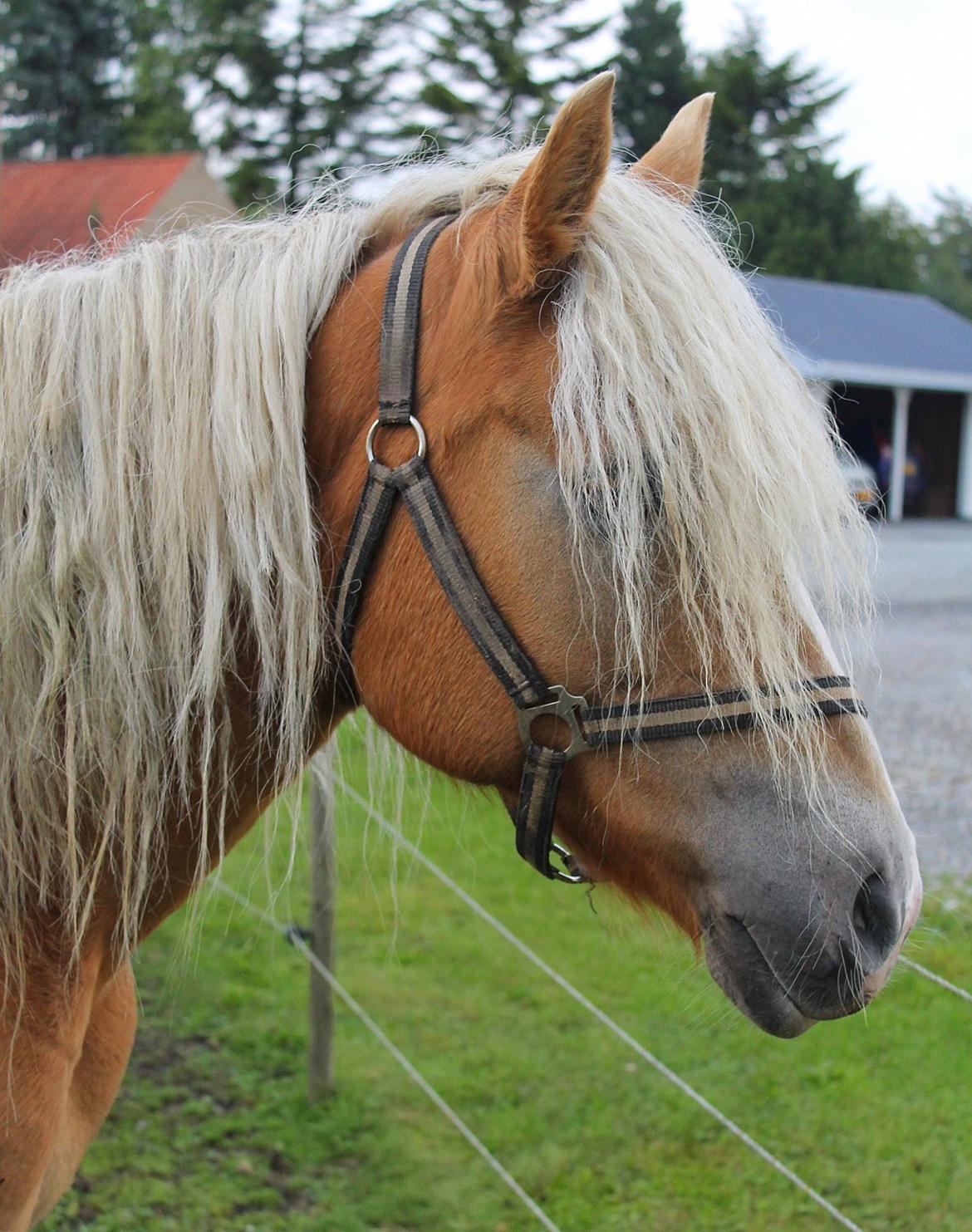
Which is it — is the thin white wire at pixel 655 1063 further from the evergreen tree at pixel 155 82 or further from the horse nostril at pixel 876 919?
the evergreen tree at pixel 155 82

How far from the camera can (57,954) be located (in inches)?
61.8

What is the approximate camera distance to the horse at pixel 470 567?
1.36 metres

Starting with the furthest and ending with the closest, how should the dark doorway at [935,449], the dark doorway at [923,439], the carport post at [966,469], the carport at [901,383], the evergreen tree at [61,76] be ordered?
the evergreen tree at [61,76]
the dark doorway at [935,449]
the dark doorway at [923,439]
the carport post at [966,469]
the carport at [901,383]

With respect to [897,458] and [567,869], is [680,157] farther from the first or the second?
[897,458]

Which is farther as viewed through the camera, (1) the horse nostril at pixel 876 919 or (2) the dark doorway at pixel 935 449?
(2) the dark doorway at pixel 935 449

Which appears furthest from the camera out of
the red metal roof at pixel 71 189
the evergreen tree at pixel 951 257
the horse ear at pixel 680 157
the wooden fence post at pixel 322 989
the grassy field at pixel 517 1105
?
the evergreen tree at pixel 951 257

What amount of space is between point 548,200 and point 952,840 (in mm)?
4975

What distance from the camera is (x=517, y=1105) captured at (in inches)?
142

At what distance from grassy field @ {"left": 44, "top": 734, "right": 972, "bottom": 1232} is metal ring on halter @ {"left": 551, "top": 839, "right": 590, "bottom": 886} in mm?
540

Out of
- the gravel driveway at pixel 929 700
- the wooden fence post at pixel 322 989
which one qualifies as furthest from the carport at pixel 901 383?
the wooden fence post at pixel 322 989

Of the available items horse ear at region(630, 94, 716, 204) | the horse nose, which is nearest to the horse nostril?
the horse nose

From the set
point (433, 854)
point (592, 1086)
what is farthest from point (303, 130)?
point (592, 1086)

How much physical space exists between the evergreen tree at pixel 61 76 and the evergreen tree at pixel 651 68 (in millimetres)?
21370

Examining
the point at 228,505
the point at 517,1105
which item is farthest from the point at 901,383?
the point at 228,505
